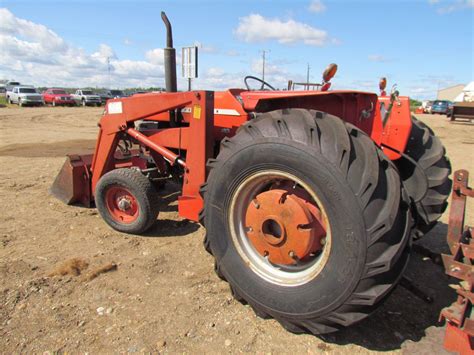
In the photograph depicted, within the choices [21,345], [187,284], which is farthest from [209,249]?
[21,345]

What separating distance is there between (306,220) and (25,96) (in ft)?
106

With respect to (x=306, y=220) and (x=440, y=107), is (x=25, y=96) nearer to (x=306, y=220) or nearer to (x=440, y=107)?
(x=306, y=220)

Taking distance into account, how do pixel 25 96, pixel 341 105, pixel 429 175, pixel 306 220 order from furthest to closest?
pixel 25 96 → pixel 429 175 → pixel 341 105 → pixel 306 220

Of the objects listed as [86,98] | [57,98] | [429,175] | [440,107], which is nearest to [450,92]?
[440,107]

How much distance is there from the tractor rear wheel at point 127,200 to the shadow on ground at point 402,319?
208cm

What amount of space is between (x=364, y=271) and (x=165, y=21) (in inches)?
119

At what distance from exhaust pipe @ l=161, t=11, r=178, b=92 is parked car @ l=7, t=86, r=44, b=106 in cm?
2980

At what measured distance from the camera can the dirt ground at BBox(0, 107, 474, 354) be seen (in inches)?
85.7

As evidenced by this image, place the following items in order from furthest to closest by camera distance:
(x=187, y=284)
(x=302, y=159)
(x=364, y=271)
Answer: (x=187, y=284)
(x=302, y=159)
(x=364, y=271)

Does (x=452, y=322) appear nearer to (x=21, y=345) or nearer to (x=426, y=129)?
(x=426, y=129)

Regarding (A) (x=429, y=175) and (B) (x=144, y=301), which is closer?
(B) (x=144, y=301)

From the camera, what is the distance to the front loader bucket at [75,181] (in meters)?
4.26

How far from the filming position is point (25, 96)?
94.0 feet

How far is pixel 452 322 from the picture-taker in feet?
6.16
